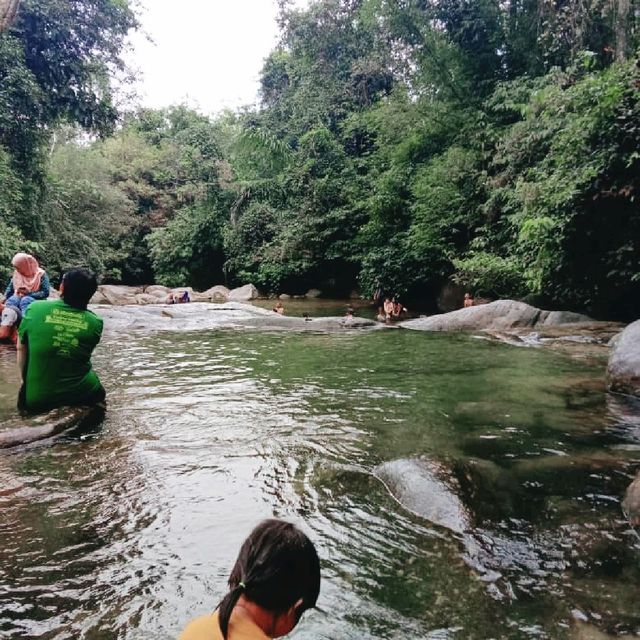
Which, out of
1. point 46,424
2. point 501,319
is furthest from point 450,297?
point 46,424

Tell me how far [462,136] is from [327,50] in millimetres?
11266

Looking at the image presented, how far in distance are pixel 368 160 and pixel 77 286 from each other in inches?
862

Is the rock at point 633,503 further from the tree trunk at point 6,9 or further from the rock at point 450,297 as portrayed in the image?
the rock at point 450,297

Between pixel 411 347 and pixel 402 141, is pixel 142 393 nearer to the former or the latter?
pixel 411 347

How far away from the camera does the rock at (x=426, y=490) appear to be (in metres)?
3.20

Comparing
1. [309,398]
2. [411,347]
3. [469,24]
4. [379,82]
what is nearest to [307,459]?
[309,398]

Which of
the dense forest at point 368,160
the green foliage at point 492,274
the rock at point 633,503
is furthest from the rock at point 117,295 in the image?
the rock at point 633,503

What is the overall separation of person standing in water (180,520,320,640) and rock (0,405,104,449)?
11.2 feet

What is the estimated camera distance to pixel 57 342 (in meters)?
4.66

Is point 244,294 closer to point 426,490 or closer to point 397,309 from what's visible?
point 397,309

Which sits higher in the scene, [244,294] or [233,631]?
[233,631]

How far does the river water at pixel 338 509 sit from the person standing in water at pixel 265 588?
0.86 m

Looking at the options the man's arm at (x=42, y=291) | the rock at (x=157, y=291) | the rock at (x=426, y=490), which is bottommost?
the rock at (x=426, y=490)

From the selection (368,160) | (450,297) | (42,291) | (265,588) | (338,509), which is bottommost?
(338,509)
